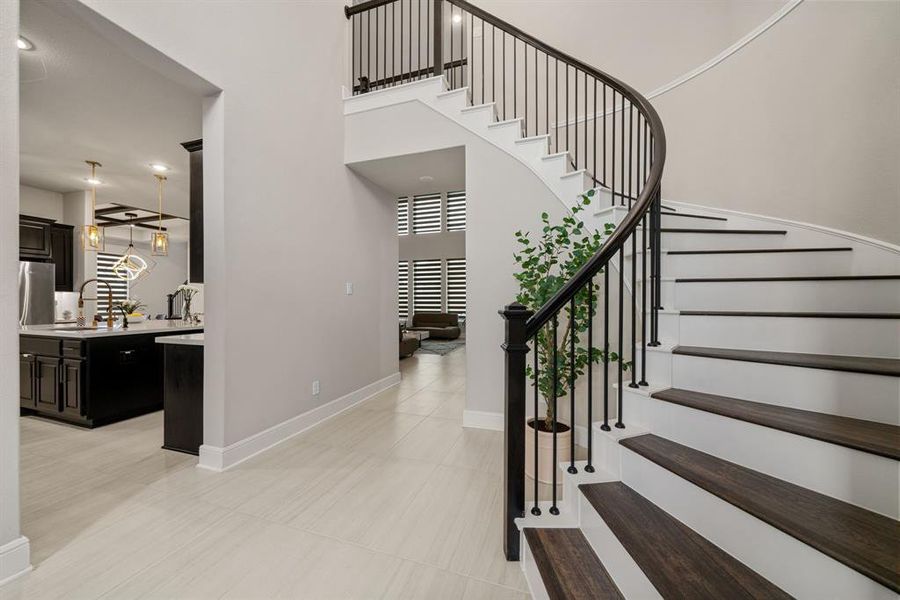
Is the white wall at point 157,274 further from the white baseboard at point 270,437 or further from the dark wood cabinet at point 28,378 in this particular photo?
the white baseboard at point 270,437

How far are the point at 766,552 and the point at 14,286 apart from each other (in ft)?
9.28

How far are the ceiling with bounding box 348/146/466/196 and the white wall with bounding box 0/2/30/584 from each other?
2.35m

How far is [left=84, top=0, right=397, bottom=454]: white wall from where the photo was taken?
7.75 feet

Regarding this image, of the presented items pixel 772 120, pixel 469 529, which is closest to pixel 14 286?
pixel 469 529

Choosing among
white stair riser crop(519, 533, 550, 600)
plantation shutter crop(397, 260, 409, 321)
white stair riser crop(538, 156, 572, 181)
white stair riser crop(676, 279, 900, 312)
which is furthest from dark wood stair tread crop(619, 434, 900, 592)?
plantation shutter crop(397, 260, 409, 321)

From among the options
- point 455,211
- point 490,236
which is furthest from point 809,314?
point 455,211

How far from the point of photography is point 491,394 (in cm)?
306

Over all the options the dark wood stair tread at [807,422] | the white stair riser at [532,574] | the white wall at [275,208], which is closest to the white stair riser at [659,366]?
the dark wood stair tread at [807,422]

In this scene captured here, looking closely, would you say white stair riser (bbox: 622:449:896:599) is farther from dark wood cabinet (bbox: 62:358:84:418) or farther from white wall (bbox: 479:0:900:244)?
dark wood cabinet (bbox: 62:358:84:418)

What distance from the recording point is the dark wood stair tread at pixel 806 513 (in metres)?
0.82

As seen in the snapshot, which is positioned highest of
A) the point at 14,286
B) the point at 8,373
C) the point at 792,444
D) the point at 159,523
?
the point at 14,286

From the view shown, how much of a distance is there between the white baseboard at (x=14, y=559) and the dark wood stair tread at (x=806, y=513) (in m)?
2.55

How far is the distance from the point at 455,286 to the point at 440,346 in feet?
8.57

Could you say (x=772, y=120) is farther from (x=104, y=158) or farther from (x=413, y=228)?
(x=413, y=228)
